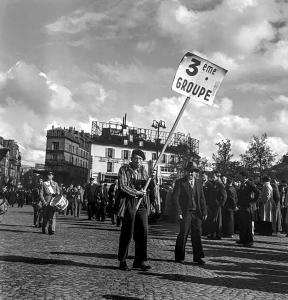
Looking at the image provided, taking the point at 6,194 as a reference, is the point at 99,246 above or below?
below

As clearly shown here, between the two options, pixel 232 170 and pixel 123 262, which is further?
pixel 232 170

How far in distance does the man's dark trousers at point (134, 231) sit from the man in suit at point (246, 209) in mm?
5172

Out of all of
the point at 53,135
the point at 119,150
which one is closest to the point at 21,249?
the point at 119,150

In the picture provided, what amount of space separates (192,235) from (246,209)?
441 centimetres

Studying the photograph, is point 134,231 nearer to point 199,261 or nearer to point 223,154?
point 199,261

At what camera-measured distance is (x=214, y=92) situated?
8828 mm

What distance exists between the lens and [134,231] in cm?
804

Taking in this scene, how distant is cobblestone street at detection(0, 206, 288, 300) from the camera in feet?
19.5

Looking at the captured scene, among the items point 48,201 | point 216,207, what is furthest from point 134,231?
point 216,207

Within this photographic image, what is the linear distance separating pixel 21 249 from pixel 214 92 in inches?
195

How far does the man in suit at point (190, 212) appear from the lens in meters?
8.81

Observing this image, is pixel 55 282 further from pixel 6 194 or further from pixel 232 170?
pixel 232 170

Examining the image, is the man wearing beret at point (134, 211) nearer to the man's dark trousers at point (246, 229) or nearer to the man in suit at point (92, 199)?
the man's dark trousers at point (246, 229)

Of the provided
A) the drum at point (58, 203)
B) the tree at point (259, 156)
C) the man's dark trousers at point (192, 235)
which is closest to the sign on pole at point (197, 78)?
the man's dark trousers at point (192, 235)
